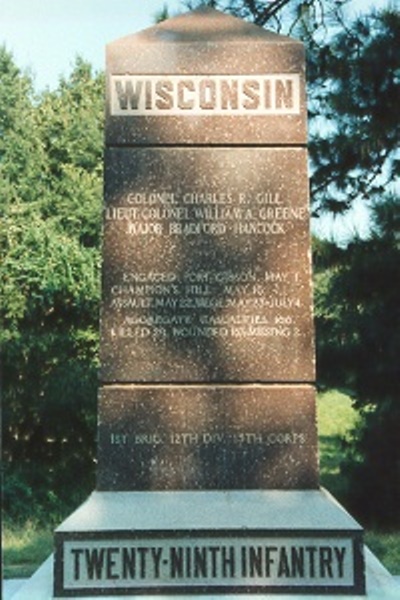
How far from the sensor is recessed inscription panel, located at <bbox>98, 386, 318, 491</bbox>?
394 cm

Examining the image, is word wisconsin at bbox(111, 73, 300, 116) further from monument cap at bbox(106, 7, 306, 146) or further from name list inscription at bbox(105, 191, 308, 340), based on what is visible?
name list inscription at bbox(105, 191, 308, 340)

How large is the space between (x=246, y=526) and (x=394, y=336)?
398 cm

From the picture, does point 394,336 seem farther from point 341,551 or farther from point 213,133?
point 341,551

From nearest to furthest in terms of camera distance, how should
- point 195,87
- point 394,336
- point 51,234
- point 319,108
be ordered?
point 195,87, point 394,336, point 319,108, point 51,234

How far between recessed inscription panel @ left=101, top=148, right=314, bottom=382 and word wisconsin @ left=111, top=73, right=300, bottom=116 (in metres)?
0.22

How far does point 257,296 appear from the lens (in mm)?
4074

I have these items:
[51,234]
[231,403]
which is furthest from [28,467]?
[231,403]

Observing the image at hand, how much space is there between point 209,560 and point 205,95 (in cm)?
230

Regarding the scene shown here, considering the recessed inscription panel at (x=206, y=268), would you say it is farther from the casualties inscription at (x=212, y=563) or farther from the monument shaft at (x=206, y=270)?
the casualties inscription at (x=212, y=563)

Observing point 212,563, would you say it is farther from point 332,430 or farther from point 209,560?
point 332,430

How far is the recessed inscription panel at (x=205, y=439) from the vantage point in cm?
394

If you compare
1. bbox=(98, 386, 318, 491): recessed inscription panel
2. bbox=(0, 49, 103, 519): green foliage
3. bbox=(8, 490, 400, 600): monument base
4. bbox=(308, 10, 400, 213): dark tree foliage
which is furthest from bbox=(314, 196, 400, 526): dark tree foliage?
bbox=(0, 49, 103, 519): green foliage

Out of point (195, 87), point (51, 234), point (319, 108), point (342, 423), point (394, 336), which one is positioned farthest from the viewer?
point (342, 423)

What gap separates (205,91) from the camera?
425 cm
